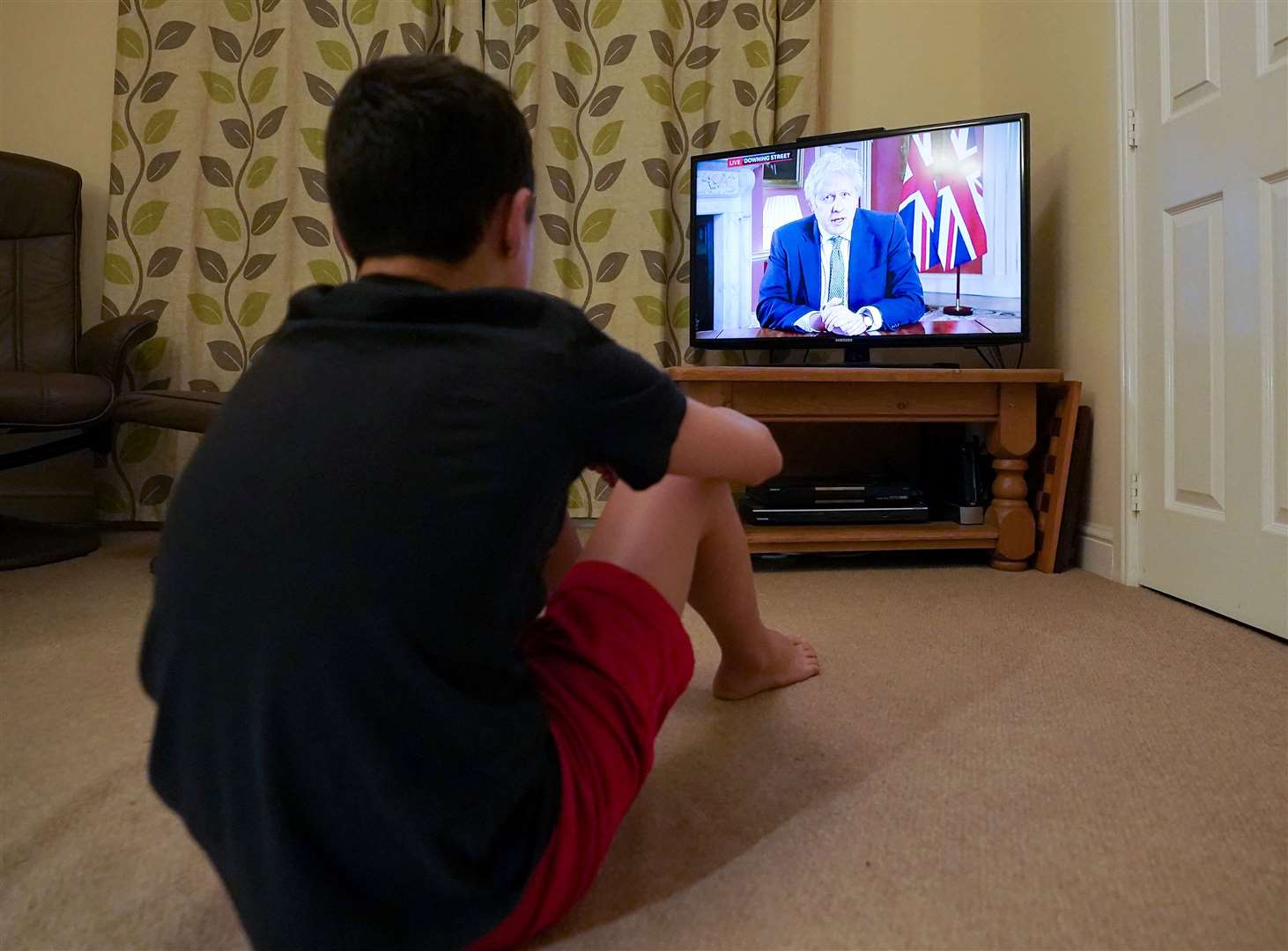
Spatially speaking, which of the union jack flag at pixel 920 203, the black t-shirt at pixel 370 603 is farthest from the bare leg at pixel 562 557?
the union jack flag at pixel 920 203

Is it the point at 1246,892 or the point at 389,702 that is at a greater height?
the point at 389,702

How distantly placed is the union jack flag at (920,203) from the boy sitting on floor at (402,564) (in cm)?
166

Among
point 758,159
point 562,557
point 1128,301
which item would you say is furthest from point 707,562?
point 758,159

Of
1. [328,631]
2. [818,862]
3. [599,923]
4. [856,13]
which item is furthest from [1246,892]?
[856,13]

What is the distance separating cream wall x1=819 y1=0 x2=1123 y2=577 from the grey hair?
1.55 feet

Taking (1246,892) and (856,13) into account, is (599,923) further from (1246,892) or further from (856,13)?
(856,13)

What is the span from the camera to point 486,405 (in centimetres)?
52

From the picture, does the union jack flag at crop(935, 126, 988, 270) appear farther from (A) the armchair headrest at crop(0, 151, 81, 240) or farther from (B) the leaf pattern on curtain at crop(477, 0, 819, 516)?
(A) the armchair headrest at crop(0, 151, 81, 240)

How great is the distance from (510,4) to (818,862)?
7.99 ft

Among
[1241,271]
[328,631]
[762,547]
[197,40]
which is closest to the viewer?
[328,631]

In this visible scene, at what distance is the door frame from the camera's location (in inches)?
69.7

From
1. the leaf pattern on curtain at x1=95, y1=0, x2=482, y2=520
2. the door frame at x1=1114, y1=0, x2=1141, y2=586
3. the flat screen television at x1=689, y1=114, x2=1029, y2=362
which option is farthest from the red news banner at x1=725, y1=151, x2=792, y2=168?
the leaf pattern on curtain at x1=95, y1=0, x2=482, y2=520

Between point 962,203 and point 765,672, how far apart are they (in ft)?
4.63

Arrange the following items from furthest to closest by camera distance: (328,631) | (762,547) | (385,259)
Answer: (762,547)
(385,259)
(328,631)
